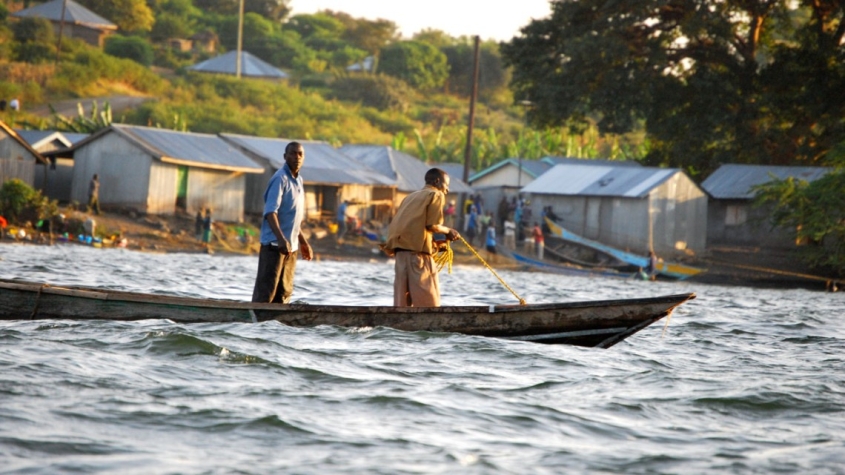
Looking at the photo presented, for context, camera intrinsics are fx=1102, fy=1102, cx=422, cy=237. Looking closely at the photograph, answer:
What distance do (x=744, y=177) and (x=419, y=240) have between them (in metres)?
26.6

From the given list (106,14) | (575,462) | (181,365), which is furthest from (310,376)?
(106,14)

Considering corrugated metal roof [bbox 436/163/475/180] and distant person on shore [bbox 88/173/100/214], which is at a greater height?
corrugated metal roof [bbox 436/163/475/180]

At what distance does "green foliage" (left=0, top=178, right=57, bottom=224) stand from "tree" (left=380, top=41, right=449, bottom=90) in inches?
1782

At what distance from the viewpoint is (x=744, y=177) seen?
34.4 metres

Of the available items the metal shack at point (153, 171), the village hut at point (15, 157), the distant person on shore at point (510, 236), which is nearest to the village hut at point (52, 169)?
the village hut at point (15, 157)

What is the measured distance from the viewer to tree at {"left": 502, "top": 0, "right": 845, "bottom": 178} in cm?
3294

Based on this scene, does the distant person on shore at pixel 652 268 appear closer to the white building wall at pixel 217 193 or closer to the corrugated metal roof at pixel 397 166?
the corrugated metal roof at pixel 397 166

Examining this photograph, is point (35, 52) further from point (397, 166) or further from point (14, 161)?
point (14, 161)

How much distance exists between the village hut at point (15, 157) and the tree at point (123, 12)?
37.6 metres

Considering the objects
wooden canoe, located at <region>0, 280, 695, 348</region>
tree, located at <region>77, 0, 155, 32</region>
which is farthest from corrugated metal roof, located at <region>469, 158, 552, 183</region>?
wooden canoe, located at <region>0, 280, 695, 348</region>

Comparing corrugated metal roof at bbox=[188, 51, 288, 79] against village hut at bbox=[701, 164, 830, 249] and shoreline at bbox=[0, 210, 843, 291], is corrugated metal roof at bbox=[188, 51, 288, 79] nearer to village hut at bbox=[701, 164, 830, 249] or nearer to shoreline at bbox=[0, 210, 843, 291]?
shoreline at bbox=[0, 210, 843, 291]

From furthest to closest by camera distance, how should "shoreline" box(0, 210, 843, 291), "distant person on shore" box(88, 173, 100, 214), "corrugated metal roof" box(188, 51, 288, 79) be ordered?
"corrugated metal roof" box(188, 51, 288, 79), "distant person on shore" box(88, 173, 100, 214), "shoreline" box(0, 210, 843, 291)

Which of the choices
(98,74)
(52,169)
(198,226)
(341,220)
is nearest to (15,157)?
(52,169)

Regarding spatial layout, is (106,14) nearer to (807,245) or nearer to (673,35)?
(673,35)
